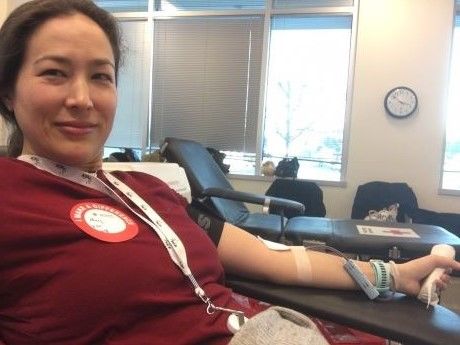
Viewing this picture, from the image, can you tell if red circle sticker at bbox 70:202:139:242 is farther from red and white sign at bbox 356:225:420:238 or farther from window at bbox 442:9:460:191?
window at bbox 442:9:460:191

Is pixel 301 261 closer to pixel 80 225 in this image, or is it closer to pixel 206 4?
pixel 80 225

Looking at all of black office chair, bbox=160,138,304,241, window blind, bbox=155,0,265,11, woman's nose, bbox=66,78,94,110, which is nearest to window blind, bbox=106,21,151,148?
window blind, bbox=155,0,265,11

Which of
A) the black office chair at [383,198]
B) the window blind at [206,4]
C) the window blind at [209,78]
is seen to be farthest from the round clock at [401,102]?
the window blind at [206,4]

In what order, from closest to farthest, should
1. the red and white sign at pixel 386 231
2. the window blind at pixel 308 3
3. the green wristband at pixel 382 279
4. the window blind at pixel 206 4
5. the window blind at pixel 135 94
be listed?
the green wristband at pixel 382 279 → the red and white sign at pixel 386 231 → the window blind at pixel 308 3 → the window blind at pixel 206 4 → the window blind at pixel 135 94

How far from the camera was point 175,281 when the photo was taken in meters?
0.80

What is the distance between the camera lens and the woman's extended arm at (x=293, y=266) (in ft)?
3.40

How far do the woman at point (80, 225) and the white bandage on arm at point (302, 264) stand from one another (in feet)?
0.66

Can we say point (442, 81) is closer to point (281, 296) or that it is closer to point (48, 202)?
point (281, 296)

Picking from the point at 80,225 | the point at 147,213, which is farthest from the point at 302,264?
the point at 80,225

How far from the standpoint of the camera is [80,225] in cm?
76

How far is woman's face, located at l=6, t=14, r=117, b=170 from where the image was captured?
793mm

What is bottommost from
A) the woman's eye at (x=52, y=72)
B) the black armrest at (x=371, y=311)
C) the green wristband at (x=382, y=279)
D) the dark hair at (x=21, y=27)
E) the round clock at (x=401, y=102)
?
the black armrest at (x=371, y=311)

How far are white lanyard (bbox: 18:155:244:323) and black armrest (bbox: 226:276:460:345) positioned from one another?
0.18 metres

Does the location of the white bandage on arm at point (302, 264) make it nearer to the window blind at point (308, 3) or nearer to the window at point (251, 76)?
the window at point (251, 76)
